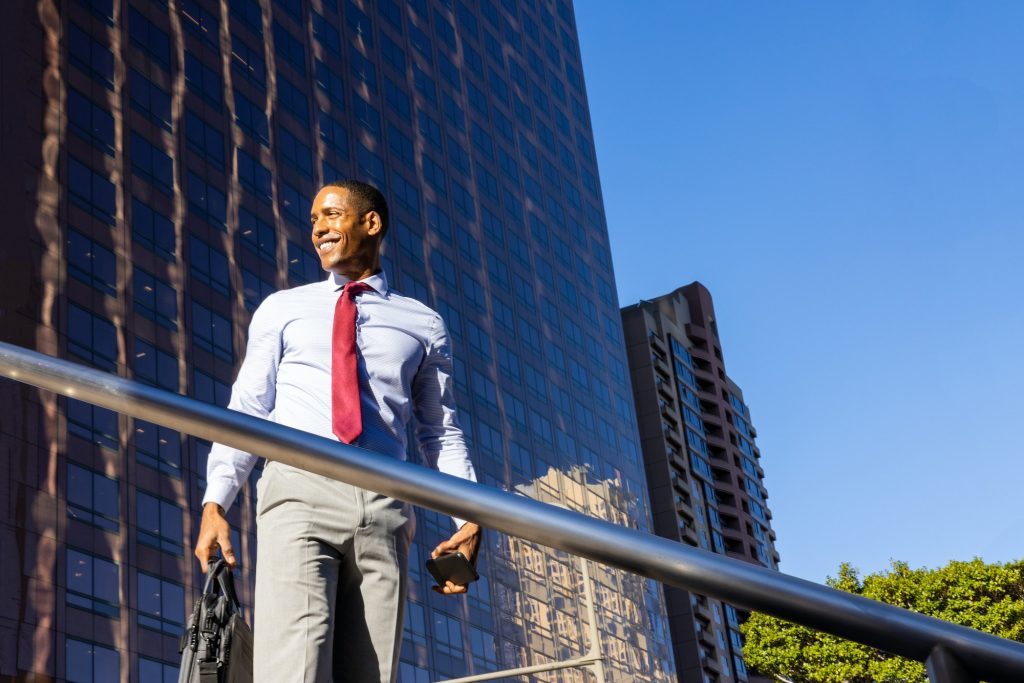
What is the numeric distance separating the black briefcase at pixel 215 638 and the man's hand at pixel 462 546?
2.12ft

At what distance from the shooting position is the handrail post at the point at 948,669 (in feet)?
4.82

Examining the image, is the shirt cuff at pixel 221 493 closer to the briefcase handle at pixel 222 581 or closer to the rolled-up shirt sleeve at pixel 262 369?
the rolled-up shirt sleeve at pixel 262 369

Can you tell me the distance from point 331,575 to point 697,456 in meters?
104

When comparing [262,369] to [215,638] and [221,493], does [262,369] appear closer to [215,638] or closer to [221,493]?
[221,493]

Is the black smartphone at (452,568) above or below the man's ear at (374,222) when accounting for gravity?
below

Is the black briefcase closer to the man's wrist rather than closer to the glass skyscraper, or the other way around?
the man's wrist

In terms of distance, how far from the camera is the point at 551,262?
261 ft

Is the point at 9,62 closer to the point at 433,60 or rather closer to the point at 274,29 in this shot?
the point at 274,29

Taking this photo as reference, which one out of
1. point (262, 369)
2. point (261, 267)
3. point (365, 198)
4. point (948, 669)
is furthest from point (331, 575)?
point (261, 267)

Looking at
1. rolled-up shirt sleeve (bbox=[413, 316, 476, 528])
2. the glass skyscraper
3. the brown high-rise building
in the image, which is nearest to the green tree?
the glass skyscraper

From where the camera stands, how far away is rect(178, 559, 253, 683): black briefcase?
3.04 meters

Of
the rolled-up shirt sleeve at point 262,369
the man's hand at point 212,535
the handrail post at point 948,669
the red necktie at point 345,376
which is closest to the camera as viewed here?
the handrail post at point 948,669

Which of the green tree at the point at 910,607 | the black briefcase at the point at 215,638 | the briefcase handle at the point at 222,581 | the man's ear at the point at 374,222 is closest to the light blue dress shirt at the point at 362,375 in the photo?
the man's ear at the point at 374,222

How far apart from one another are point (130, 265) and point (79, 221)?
2.39m
